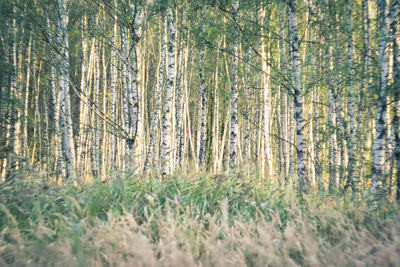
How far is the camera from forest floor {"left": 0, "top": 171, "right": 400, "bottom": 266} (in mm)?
1883

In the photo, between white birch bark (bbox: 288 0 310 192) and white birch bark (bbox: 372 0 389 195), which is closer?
white birch bark (bbox: 372 0 389 195)

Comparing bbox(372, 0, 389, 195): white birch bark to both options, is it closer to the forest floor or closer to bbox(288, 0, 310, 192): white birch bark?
the forest floor

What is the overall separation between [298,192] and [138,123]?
10.9 ft

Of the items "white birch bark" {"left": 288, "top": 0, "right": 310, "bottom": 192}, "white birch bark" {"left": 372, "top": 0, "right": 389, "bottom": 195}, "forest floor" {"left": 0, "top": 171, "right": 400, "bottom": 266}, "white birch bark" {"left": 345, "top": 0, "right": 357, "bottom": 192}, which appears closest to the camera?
"forest floor" {"left": 0, "top": 171, "right": 400, "bottom": 266}

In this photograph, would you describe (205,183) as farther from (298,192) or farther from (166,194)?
(298,192)

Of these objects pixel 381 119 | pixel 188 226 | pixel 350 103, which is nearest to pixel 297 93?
pixel 381 119

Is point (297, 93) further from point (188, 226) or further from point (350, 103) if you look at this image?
point (188, 226)

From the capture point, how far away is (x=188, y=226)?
282cm

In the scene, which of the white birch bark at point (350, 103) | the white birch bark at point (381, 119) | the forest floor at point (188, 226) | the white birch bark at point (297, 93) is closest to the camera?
the forest floor at point (188, 226)

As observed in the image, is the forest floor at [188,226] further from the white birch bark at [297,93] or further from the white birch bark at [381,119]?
the white birch bark at [297,93]

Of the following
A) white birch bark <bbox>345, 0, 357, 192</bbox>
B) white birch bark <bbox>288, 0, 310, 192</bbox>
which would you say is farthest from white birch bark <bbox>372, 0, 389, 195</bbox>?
white birch bark <bbox>288, 0, 310, 192</bbox>

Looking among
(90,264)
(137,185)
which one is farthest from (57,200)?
A: (90,264)

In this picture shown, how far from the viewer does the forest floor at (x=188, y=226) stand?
6.18ft

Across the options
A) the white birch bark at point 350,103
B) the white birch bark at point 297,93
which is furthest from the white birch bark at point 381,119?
the white birch bark at point 297,93
